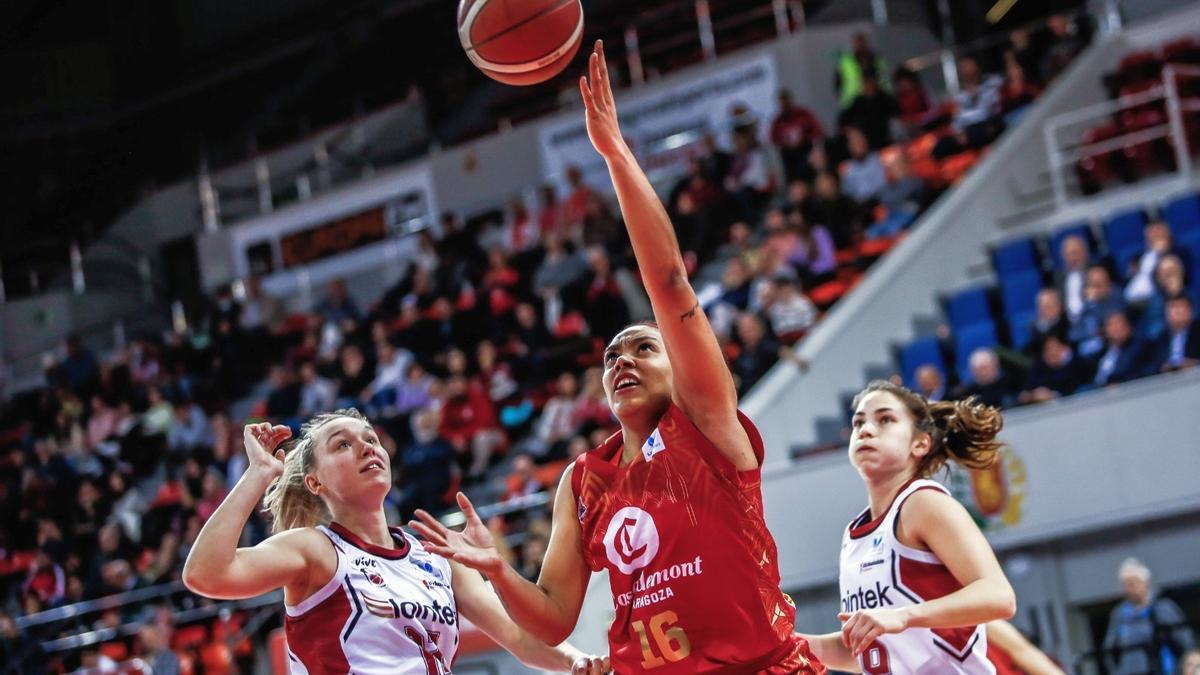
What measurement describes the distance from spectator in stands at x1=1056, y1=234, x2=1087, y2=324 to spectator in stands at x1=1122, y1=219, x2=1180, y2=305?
308 mm

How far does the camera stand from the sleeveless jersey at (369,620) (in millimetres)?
3848

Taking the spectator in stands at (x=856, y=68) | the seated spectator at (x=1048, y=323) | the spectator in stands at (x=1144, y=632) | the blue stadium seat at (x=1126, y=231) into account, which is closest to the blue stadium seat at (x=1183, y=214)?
the blue stadium seat at (x=1126, y=231)

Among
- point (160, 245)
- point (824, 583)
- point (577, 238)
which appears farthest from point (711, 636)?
point (160, 245)

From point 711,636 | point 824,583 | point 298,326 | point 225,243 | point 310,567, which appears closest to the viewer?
point 711,636

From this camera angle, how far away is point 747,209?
13555 millimetres

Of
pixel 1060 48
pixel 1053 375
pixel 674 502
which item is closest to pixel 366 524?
pixel 674 502

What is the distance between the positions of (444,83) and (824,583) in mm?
11872

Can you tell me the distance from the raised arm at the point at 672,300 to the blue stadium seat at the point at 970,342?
6958mm

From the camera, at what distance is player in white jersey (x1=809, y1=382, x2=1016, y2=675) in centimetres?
382

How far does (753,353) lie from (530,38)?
634 cm

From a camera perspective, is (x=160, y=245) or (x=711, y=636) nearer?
(x=711, y=636)

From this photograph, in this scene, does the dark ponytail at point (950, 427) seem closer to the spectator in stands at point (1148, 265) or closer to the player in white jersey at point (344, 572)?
the player in white jersey at point (344, 572)

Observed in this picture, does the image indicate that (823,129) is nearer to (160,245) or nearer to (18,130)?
(160,245)

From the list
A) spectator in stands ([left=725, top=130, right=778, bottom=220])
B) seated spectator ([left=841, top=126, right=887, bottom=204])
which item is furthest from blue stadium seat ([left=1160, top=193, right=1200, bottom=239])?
spectator in stands ([left=725, top=130, right=778, bottom=220])
